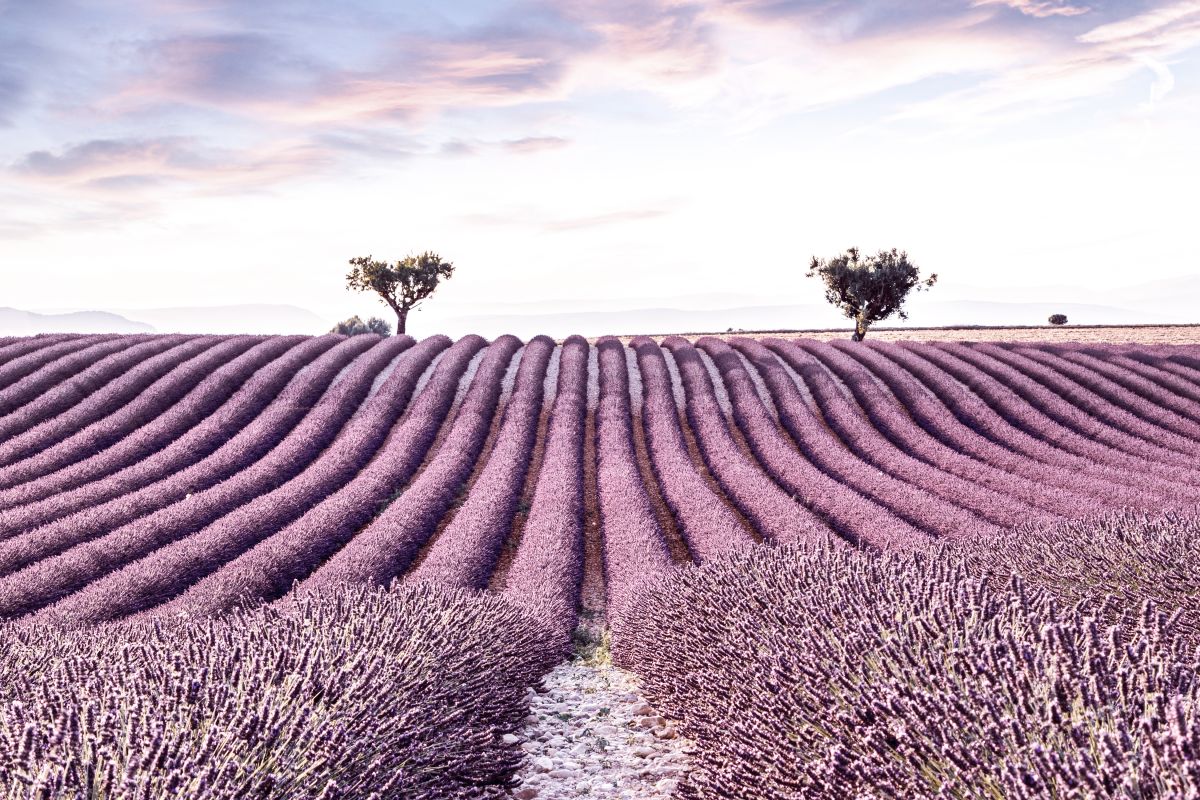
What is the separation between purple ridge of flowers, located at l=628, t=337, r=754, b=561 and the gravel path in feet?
6.57

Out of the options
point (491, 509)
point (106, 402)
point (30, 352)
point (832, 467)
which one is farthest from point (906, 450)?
point (30, 352)

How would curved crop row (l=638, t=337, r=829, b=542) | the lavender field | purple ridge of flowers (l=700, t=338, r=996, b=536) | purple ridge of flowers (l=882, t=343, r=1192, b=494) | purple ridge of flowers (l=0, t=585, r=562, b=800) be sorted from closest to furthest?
purple ridge of flowers (l=0, t=585, r=562, b=800) < the lavender field < curved crop row (l=638, t=337, r=829, b=542) < purple ridge of flowers (l=700, t=338, r=996, b=536) < purple ridge of flowers (l=882, t=343, r=1192, b=494)

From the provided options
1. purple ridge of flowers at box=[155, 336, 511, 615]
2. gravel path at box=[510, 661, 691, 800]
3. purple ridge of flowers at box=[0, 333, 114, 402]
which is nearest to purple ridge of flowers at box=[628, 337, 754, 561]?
gravel path at box=[510, 661, 691, 800]

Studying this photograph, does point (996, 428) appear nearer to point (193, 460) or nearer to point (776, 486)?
point (776, 486)

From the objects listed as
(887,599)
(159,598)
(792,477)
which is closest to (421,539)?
(159,598)

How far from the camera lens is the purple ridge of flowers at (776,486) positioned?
9727 millimetres

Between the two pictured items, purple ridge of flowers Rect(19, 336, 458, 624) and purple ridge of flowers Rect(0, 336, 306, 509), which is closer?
purple ridge of flowers Rect(19, 336, 458, 624)

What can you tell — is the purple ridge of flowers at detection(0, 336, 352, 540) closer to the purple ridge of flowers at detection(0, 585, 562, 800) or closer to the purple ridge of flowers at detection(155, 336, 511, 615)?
the purple ridge of flowers at detection(155, 336, 511, 615)

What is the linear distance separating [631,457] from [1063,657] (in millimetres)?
11415

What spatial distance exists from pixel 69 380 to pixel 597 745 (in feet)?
56.2

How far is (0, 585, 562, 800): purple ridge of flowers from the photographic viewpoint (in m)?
2.42

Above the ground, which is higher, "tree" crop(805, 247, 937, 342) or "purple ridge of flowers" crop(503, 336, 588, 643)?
"tree" crop(805, 247, 937, 342)

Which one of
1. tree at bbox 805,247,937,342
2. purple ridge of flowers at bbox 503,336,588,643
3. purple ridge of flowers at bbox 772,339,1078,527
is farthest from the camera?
tree at bbox 805,247,937,342

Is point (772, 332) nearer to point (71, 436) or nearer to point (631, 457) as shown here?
point (631, 457)
